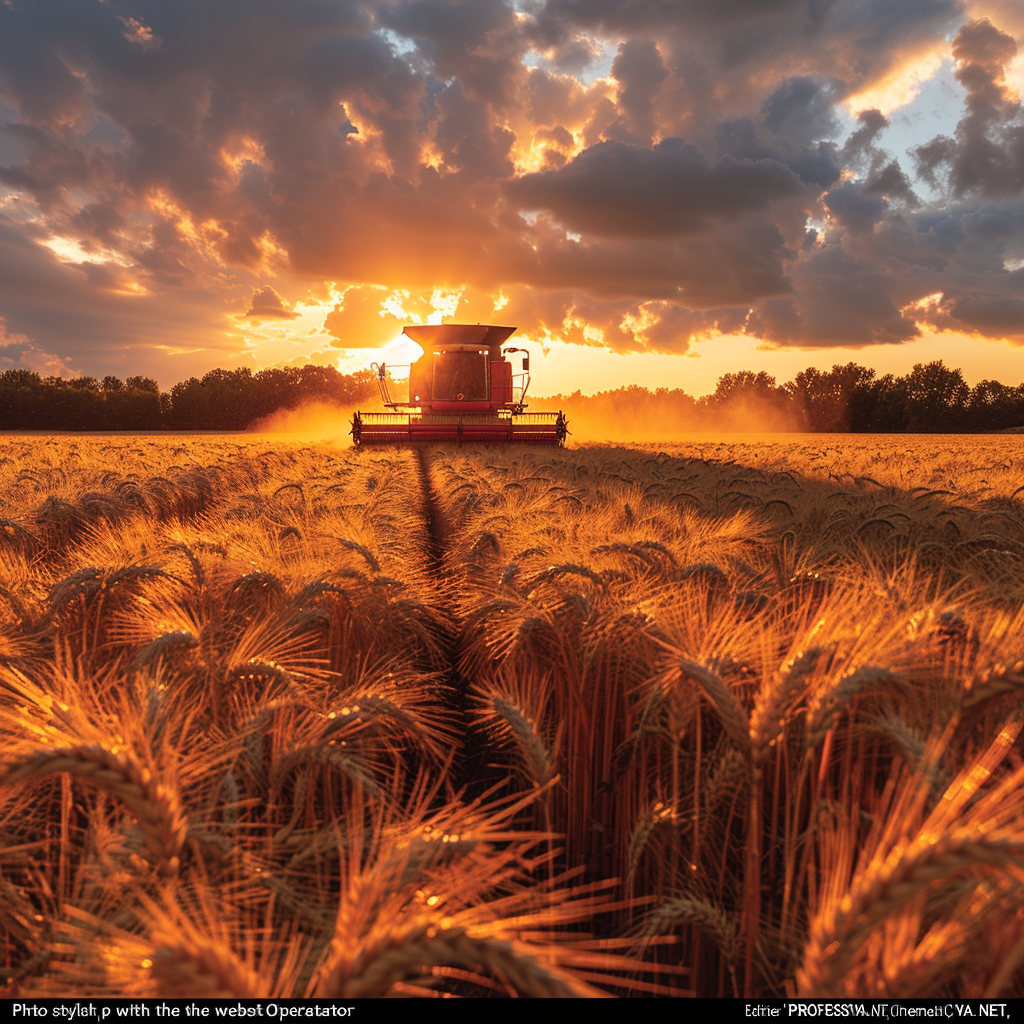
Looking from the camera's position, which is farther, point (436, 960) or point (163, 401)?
point (163, 401)

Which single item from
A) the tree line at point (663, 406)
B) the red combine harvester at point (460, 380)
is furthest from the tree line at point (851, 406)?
the red combine harvester at point (460, 380)

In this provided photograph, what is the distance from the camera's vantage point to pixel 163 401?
58.8 metres

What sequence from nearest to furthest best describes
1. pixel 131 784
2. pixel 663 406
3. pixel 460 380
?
pixel 131 784 → pixel 460 380 → pixel 663 406

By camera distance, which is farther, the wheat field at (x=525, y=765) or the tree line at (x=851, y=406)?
the tree line at (x=851, y=406)

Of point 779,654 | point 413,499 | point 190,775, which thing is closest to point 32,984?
point 190,775

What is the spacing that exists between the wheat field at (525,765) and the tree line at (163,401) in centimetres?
4484

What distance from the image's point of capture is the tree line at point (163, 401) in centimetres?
5278

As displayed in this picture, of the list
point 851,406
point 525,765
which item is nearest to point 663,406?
point 851,406

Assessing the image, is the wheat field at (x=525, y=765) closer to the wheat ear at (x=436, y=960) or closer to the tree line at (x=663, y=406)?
the wheat ear at (x=436, y=960)

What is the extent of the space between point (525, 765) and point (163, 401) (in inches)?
2614
